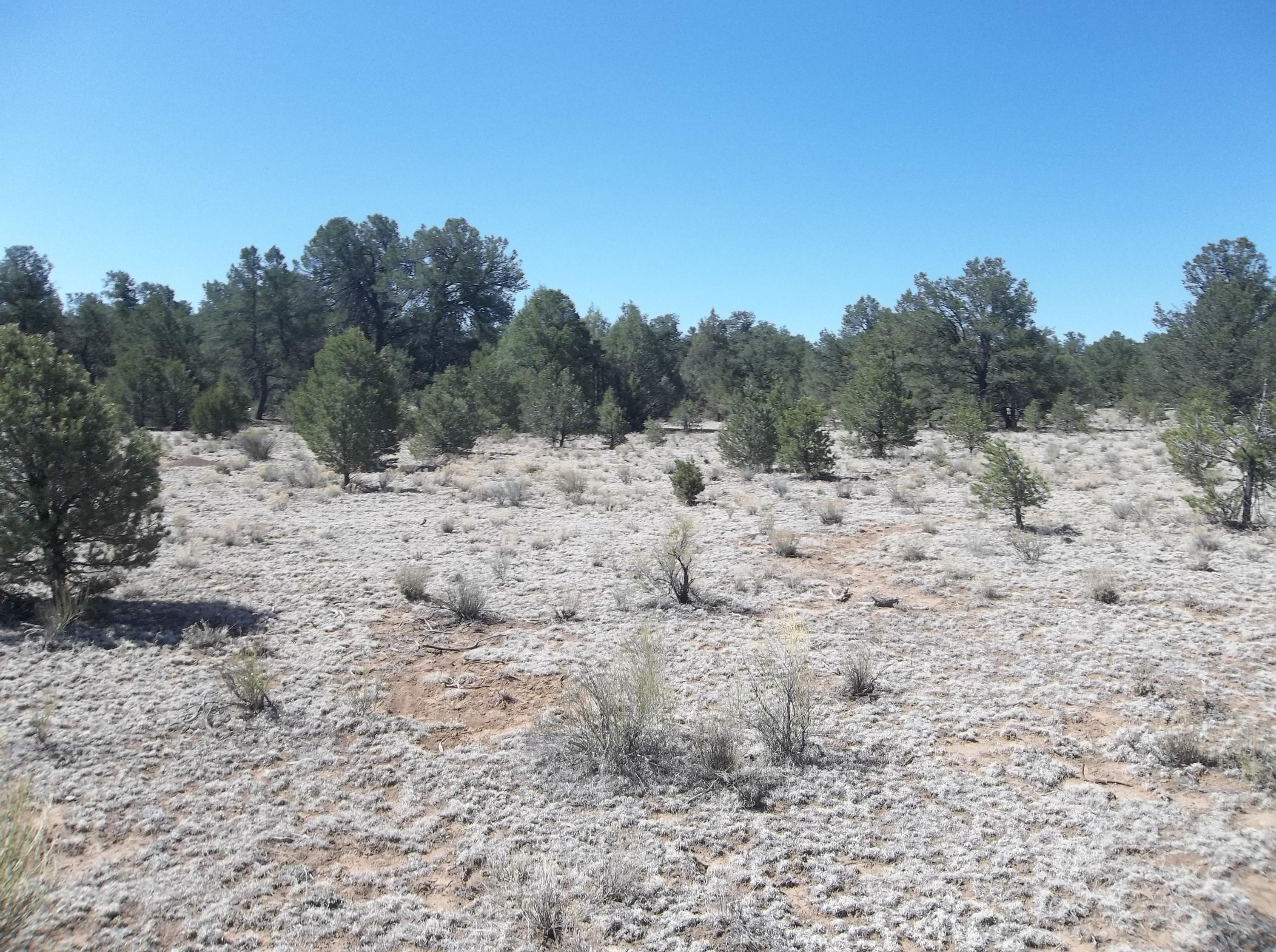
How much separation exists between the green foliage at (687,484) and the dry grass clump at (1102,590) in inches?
355

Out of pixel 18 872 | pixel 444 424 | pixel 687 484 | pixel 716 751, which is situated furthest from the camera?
pixel 444 424

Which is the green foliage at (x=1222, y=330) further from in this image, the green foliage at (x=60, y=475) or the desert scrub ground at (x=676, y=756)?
the green foliage at (x=60, y=475)

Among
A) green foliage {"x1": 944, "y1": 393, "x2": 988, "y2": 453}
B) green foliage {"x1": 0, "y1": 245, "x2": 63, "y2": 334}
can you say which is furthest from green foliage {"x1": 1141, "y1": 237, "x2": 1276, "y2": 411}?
green foliage {"x1": 0, "y1": 245, "x2": 63, "y2": 334}

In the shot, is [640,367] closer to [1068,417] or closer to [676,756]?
[1068,417]

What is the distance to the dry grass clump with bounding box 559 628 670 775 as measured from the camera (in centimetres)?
545

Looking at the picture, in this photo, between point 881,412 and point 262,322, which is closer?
point 881,412

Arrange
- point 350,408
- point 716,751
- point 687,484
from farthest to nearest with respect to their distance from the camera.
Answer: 1. point 350,408
2. point 687,484
3. point 716,751

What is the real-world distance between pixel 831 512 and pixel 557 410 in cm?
2085

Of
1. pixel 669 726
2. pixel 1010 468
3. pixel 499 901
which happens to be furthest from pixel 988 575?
pixel 499 901

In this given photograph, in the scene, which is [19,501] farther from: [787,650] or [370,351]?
[370,351]

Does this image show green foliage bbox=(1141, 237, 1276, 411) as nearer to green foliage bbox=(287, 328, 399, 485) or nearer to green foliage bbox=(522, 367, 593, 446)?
green foliage bbox=(522, 367, 593, 446)

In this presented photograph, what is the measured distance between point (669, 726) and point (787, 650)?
1.84 meters

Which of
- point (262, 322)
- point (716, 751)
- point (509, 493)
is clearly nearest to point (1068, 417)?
point (509, 493)

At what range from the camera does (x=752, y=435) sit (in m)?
22.2
